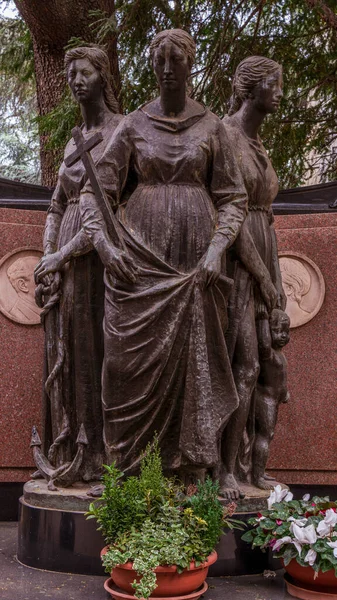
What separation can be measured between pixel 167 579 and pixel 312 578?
75 centimetres

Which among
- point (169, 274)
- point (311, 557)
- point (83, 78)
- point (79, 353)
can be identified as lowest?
point (311, 557)

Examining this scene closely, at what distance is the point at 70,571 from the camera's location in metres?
4.58

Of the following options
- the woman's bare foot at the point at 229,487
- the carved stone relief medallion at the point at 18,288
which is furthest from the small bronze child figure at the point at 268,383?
the carved stone relief medallion at the point at 18,288

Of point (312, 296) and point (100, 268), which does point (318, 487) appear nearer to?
point (312, 296)

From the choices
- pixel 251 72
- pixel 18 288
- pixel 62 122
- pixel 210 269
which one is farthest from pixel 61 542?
pixel 62 122

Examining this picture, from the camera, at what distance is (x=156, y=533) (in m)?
3.97

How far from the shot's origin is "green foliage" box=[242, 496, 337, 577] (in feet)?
13.7

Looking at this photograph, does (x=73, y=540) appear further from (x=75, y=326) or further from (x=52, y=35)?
(x=52, y=35)

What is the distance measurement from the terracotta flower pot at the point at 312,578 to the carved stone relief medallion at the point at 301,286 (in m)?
2.61

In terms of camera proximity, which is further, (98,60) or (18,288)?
(18,288)

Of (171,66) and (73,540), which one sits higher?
(171,66)

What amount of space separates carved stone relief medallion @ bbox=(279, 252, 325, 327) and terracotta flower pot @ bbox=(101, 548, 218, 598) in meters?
2.93

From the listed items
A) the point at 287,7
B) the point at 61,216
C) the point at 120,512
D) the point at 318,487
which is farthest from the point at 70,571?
the point at 287,7

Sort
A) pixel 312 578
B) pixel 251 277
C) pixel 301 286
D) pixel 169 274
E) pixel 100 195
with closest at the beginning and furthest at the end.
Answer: pixel 312 578 < pixel 169 274 < pixel 100 195 < pixel 251 277 < pixel 301 286
